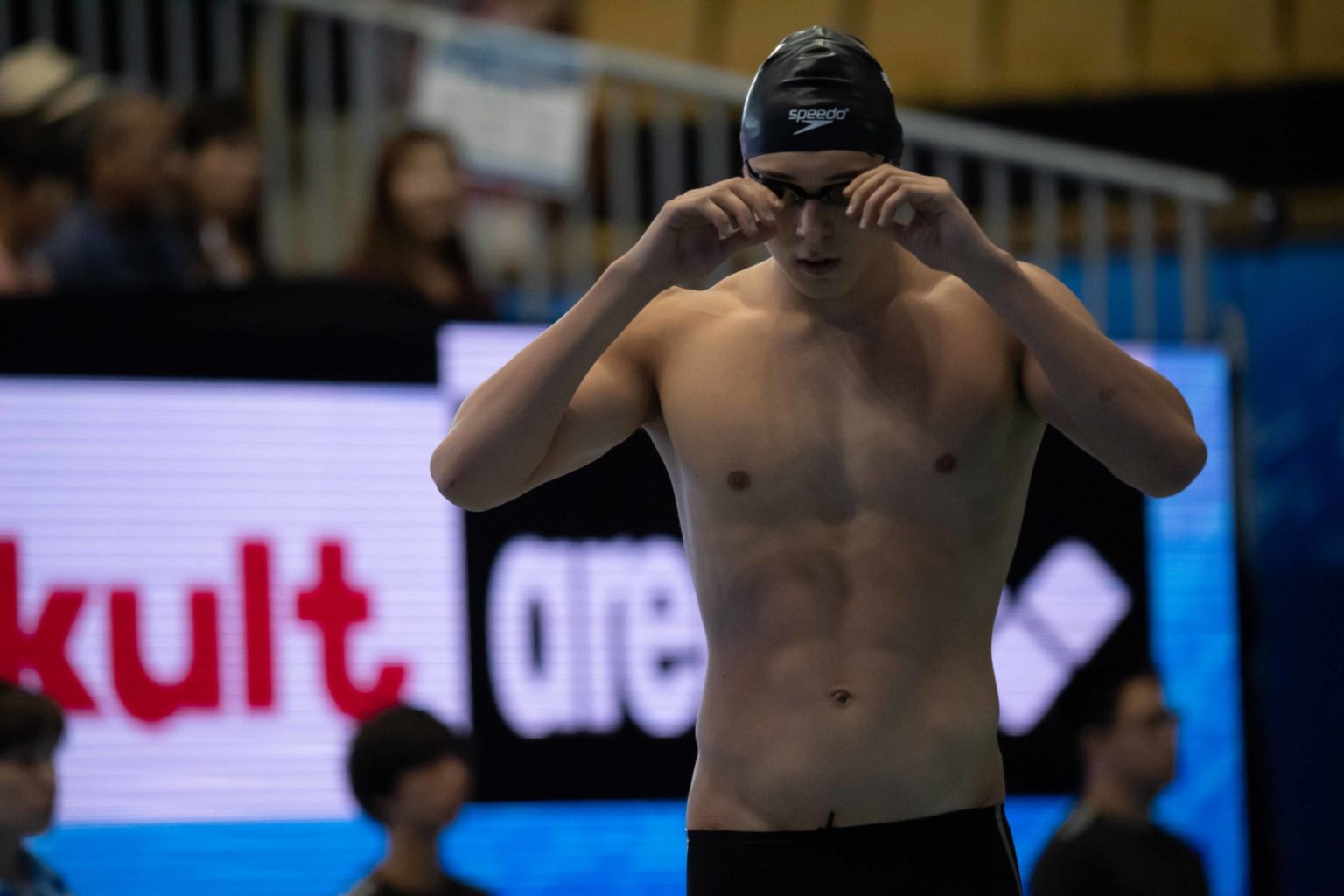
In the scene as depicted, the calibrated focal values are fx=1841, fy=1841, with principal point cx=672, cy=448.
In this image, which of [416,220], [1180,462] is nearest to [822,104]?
[1180,462]

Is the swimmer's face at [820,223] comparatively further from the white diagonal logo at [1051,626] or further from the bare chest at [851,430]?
the white diagonal logo at [1051,626]

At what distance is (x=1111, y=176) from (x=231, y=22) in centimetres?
325

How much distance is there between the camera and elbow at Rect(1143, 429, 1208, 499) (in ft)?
9.33

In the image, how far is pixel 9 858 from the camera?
427cm

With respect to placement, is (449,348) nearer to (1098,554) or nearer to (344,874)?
(344,874)

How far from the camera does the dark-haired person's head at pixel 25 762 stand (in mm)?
4270

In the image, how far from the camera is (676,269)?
2.85 metres

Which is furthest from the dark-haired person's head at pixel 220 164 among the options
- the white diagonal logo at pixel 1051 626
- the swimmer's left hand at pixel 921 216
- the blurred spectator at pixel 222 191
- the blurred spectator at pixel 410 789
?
the swimmer's left hand at pixel 921 216

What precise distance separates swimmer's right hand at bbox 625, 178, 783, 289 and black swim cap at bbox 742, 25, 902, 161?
116 millimetres

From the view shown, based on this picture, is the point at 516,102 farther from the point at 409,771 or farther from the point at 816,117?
the point at 816,117

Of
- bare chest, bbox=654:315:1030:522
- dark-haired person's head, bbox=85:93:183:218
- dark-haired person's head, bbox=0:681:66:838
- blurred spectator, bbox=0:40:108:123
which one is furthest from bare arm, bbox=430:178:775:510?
blurred spectator, bbox=0:40:108:123

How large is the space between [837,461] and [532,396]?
1.68ft

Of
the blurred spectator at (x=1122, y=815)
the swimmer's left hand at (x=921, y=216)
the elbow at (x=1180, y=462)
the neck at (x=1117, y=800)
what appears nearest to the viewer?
the swimmer's left hand at (x=921, y=216)

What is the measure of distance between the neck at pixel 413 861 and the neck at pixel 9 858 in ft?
2.81
